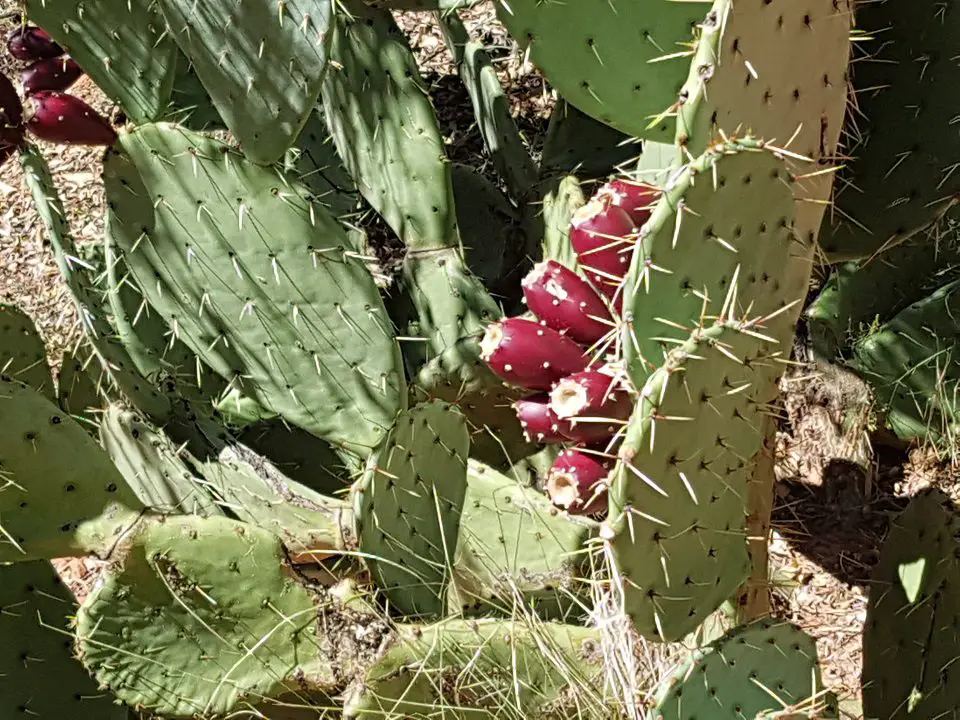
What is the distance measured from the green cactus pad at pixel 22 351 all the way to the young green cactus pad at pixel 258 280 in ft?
2.08

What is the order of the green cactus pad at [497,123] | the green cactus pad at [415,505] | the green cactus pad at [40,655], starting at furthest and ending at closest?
the green cactus pad at [497,123] < the green cactus pad at [40,655] < the green cactus pad at [415,505]

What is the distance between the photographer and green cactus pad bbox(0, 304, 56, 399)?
199 centimetres

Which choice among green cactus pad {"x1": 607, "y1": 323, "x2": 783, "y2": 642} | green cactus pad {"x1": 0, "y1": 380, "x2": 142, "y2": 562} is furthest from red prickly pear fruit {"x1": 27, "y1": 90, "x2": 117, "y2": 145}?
green cactus pad {"x1": 607, "y1": 323, "x2": 783, "y2": 642}

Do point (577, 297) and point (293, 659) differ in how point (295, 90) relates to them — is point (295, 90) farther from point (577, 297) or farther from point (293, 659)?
point (293, 659)

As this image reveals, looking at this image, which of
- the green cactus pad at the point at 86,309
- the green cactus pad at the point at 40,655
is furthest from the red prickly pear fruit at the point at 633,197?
the green cactus pad at the point at 40,655

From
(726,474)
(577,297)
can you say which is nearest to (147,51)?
(577,297)

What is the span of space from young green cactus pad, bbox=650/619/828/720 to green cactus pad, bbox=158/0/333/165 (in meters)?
0.90

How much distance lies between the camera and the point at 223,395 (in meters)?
2.11

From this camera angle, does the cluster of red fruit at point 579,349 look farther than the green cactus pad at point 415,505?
No

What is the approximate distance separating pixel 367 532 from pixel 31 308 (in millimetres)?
2328

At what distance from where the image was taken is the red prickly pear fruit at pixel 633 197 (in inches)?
50.3

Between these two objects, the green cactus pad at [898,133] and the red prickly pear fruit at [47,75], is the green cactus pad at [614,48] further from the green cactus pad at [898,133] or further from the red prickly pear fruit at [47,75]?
the red prickly pear fruit at [47,75]

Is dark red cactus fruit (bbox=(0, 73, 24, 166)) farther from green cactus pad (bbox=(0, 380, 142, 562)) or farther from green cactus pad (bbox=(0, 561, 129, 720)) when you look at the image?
green cactus pad (bbox=(0, 561, 129, 720))

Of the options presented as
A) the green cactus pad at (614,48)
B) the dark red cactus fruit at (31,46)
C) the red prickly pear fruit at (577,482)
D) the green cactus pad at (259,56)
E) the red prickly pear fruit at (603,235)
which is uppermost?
the dark red cactus fruit at (31,46)
